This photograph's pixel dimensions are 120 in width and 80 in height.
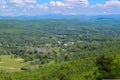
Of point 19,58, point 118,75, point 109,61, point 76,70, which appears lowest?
point 19,58

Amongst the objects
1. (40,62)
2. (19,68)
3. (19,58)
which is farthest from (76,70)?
(19,58)

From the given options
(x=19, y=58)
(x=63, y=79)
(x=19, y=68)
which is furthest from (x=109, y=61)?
(x=19, y=58)

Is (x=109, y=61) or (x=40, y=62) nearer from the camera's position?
(x=109, y=61)

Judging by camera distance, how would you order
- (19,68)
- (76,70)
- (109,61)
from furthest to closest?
(19,68), (76,70), (109,61)

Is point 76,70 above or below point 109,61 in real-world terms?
below

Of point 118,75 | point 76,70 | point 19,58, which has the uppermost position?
point 118,75

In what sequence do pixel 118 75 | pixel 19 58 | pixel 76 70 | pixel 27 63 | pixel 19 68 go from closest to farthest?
pixel 118 75
pixel 76 70
pixel 19 68
pixel 27 63
pixel 19 58

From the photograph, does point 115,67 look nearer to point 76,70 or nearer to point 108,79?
point 108,79

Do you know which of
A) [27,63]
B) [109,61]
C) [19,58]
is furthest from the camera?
[19,58]

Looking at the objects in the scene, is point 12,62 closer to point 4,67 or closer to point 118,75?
point 4,67
